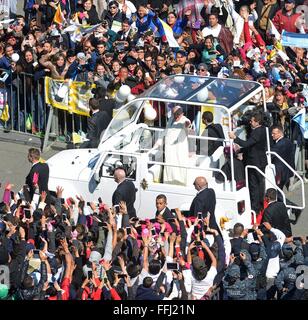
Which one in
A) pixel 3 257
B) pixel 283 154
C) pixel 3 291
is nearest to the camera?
pixel 3 291

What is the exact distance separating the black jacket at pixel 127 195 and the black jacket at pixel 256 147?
178cm

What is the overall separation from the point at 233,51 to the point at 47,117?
3.71 metres

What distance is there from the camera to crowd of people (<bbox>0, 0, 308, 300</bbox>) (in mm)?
20906

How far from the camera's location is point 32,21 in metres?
30.8

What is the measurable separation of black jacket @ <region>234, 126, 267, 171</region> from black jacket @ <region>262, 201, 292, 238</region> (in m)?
1.39

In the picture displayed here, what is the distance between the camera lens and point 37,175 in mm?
24203

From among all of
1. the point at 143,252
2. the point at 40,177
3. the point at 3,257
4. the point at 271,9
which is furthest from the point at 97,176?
the point at 271,9

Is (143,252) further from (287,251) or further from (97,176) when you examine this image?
(97,176)

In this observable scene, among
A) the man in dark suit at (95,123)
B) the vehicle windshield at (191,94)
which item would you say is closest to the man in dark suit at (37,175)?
the vehicle windshield at (191,94)

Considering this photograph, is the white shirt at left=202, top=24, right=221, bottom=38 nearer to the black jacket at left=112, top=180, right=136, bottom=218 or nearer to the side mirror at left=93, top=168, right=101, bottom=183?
the side mirror at left=93, top=168, right=101, bottom=183

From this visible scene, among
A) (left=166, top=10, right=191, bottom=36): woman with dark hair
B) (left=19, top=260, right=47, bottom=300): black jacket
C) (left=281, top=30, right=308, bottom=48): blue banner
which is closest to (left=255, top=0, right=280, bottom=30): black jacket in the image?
(left=166, top=10, right=191, bottom=36): woman with dark hair

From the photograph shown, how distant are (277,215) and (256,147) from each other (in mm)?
1637
